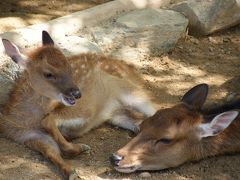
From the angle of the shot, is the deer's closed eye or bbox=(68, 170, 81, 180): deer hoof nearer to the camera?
bbox=(68, 170, 81, 180): deer hoof

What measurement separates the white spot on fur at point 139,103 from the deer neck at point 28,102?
3.15 ft

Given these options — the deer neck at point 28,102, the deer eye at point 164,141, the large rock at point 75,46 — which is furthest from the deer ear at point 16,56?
the deer eye at point 164,141

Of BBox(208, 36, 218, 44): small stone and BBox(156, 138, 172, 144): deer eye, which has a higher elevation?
BBox(156, 138, 172, 144): deer eye

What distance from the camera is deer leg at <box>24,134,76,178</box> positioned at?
5.43 metres

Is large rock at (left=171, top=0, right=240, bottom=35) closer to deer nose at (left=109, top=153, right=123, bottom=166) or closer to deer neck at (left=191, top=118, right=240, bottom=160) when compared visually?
deer neck at (left=191, top=118, right=240, bottom=160)

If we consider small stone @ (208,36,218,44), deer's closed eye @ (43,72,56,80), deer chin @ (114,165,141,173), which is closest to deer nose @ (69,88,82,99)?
deer's closed eye @ (43,72,56,80)

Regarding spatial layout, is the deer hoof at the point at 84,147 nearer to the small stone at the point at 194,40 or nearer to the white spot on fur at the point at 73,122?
the white spot on fur at the point at 73,122

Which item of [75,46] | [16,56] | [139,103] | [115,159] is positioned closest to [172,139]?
[115,159]

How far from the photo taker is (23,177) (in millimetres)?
5363

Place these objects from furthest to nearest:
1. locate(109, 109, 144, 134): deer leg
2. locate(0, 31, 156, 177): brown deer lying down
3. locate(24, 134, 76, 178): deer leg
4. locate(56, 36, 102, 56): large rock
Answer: locate(56, 36, 102, 56): large rock, locate(109, 109, 144, 134): deer leg, locate(0, 31, 156, 177): brown deer lying down, locate(24, 134, 76, 178): deer leg

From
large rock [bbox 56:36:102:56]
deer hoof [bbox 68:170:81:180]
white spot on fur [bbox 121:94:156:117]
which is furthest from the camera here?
large rock [bbox 56:36:102:56]

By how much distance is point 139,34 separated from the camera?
25.3 feet

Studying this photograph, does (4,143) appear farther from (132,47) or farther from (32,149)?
(132,47)

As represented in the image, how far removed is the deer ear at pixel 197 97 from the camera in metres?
5.71
